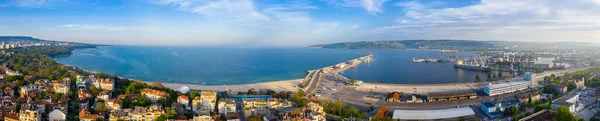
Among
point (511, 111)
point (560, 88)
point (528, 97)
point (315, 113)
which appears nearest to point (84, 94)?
point (315, 113)

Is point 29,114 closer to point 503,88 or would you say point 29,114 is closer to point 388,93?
point 388,93

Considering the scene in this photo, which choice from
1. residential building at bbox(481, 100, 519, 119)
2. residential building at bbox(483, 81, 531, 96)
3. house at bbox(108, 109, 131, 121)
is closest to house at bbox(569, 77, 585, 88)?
residential building at bbox(483, 81, 531, 96)

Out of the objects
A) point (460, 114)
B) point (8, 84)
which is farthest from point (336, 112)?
point (8, 84)

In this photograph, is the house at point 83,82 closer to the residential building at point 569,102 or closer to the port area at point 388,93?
the port area at point 388,93

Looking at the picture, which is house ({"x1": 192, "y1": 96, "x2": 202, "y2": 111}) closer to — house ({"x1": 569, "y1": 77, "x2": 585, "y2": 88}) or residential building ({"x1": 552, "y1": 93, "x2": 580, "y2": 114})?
residential building ({"x1": 552, "y1": 93, "x2": 580, "y2": 114})

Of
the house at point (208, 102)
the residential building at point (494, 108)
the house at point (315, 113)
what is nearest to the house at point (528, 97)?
the residential building at point (494, 108)

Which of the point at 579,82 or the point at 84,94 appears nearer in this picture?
the point at 84,94

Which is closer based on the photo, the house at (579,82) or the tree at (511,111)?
the tree at (511,111)

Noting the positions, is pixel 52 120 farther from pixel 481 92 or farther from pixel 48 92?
pixel 481 92
